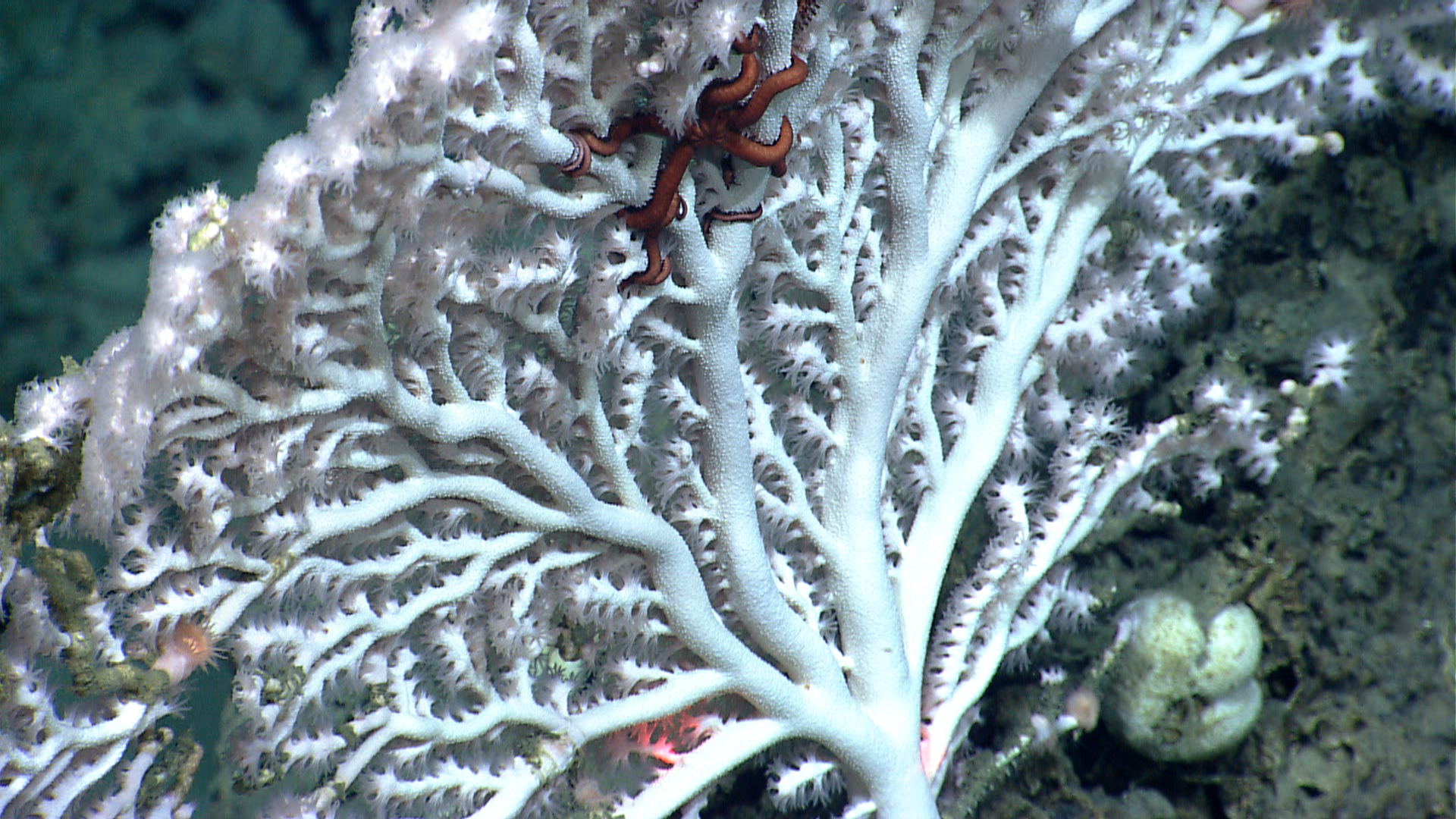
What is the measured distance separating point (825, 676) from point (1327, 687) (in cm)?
149

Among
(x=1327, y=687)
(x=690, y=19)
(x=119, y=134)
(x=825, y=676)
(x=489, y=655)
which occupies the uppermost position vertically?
(x=119, y=134)

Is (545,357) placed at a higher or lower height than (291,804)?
higher

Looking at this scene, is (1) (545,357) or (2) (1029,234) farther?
(2) (1029,234)

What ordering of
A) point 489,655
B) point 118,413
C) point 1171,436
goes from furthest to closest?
point 1171,436, point 489,655, point 118,413

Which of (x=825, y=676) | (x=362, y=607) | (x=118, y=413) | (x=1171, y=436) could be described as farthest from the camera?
(x=1171, y=436)

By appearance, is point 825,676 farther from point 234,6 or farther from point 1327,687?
point 234,6

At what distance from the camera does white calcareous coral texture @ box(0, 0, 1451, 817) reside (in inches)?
57.8

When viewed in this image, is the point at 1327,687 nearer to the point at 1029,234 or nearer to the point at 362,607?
the point at 1029,234

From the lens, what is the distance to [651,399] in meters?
1.94

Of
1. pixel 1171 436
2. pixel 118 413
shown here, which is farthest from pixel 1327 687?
pixel 118 413

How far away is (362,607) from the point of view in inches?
67.9

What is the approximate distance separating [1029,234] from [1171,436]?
29.2 inches

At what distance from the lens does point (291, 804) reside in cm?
175

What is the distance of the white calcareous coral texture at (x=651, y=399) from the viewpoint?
147 cm
